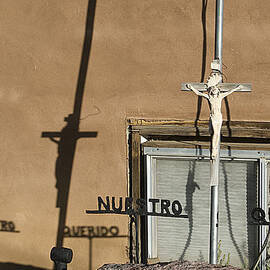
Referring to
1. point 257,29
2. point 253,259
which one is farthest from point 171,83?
point 253,259

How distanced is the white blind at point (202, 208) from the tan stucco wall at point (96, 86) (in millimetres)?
419

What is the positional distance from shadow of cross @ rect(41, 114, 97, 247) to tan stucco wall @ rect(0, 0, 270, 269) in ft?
0.17

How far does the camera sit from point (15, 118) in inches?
300

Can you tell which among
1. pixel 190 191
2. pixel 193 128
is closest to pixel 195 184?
pixel 190 191

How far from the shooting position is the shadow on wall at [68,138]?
24.1 feet

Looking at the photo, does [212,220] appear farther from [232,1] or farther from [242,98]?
[232,1]

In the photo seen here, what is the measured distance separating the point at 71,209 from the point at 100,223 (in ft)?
1.09

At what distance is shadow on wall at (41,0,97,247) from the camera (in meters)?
7.34

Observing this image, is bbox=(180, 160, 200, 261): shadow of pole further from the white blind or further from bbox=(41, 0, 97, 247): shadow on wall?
bbox=(41, 0, 97, 247): shadow on wall

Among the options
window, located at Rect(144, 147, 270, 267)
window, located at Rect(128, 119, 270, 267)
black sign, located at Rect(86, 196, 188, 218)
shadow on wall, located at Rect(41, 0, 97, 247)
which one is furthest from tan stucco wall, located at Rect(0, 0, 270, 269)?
black sign, located at Rect(86, 196, 188, 218)

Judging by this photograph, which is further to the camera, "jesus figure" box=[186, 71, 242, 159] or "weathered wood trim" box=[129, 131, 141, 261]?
"weathered wood trim" box=[129, 131, 141, 261]

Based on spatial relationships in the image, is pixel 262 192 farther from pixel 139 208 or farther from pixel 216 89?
pixel 216 89

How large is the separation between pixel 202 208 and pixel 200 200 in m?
0.08

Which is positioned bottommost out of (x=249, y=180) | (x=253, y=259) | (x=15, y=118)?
(x=253, y=259)
